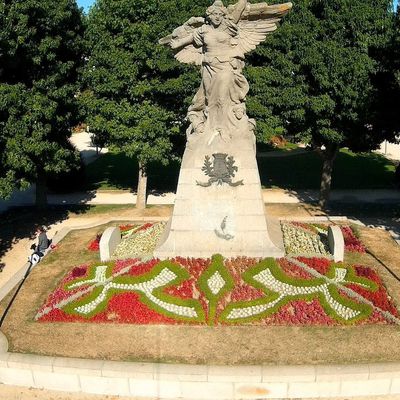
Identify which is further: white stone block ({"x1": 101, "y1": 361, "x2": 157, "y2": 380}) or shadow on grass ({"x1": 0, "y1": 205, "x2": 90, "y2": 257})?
shadow on grass ({"x1": 0, "y1": 205, "x2": 90, "y2": 257})

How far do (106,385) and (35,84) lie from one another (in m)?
15.7

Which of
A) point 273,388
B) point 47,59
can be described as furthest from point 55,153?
point 273,388

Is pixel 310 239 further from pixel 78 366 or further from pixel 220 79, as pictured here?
pixel 78 366

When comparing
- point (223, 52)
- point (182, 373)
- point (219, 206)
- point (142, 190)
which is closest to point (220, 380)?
point (182, 373)

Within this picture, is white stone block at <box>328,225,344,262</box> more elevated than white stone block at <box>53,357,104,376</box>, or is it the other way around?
white stone block at <box>328,225,344,262</box>

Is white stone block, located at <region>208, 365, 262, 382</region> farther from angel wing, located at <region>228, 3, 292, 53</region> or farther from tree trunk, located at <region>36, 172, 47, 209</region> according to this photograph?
tree trunk, located at <region>36, 172, 47, 209</region>

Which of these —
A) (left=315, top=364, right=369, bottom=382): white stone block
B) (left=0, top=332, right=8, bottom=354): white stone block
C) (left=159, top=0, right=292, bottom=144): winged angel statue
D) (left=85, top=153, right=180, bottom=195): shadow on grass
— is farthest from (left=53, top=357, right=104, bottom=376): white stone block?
(left=85, top=153, right=180, bottom=195): shadow on grass

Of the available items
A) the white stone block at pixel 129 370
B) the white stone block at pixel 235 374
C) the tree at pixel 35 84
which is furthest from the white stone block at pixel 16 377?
the tree at pixel 35 84

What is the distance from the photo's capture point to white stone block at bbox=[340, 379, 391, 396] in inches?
502

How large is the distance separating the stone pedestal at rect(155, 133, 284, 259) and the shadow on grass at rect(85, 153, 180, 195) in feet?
49.8

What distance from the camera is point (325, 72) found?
25.1 meters

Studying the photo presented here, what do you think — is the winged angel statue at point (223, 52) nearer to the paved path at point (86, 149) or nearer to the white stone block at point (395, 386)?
the white stone block at point (395, 386)

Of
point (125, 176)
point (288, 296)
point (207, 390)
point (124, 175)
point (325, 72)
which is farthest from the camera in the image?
point (124, 175)

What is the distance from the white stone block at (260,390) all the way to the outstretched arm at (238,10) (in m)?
12.2
